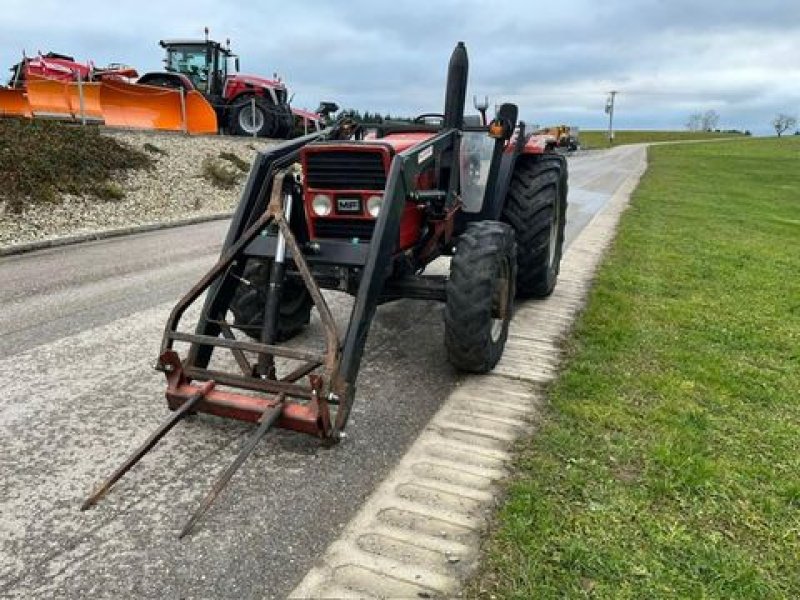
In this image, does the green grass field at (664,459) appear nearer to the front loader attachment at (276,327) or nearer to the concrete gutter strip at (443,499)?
the concrete gutter strip at (443,499)

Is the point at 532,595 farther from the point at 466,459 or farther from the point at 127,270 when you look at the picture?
the point at 127,270

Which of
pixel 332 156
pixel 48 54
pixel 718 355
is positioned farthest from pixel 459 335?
pixel 48 54

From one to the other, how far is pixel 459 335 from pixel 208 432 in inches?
59.3

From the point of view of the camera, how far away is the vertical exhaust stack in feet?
16.1

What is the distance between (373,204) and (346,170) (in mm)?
256

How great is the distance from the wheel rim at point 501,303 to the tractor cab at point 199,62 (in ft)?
54.6

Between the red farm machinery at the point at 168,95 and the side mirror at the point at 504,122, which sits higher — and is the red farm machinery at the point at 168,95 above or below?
above

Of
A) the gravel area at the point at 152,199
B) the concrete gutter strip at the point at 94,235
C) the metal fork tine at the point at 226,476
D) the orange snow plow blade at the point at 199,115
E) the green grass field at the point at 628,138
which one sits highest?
the green grass field at the point at 628,138

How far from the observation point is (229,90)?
19.3m

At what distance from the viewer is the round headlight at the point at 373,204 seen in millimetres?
4164

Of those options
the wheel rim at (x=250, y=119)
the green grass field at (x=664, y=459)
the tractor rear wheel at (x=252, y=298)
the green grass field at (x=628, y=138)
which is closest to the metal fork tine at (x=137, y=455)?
the tractor rear wheel at (x=252, y=298)

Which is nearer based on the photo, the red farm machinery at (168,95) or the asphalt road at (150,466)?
the asphalt road at (150,466)

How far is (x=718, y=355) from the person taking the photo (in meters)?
5.05

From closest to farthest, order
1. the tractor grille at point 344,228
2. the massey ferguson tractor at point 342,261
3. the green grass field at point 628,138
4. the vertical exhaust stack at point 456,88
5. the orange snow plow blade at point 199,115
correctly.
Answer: the massey ferguson tractor at point 342,261
the tractor grille at point 344,228
the vertical exhaust stack at point 456,88
the orange snow plow blade at point 199,115
the green grass field at point 628,138
